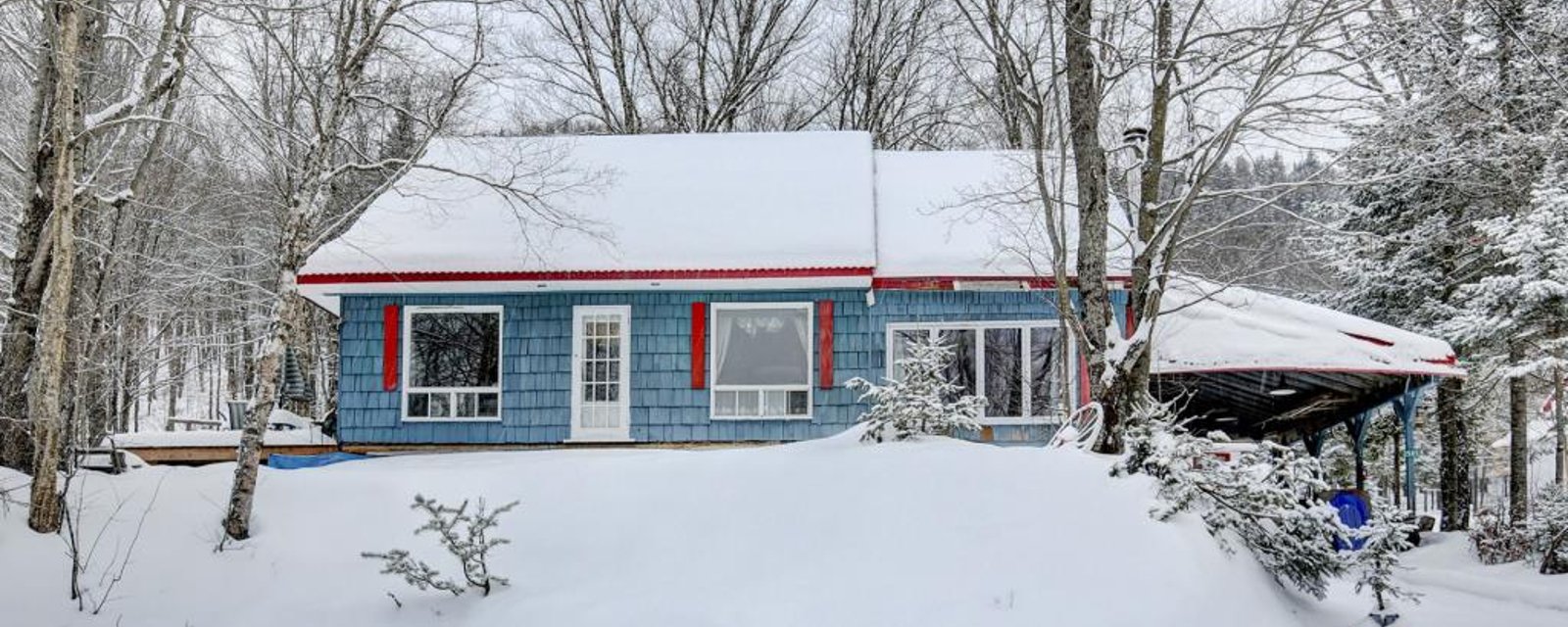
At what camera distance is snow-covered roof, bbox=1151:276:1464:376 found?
36.1 feet

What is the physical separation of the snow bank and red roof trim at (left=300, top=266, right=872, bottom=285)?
3638 millimetres

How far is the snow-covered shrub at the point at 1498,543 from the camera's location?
963cm

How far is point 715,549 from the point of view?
6.14m

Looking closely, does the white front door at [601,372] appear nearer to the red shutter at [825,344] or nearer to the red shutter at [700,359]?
the red shutter at [700,359]

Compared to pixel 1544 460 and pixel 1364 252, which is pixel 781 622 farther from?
pixel 1544 460

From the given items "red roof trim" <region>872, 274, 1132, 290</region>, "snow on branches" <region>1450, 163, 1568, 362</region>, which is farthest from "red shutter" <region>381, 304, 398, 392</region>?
"snow on branches" <region>1450, 163, 1568, 362</region>

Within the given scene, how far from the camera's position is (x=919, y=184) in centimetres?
1343

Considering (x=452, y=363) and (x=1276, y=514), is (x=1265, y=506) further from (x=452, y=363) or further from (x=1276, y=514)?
(x=452, y=363)

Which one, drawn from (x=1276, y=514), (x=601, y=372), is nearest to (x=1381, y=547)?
(x=1276, y=514)

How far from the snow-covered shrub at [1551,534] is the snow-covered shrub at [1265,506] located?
3.88 meters

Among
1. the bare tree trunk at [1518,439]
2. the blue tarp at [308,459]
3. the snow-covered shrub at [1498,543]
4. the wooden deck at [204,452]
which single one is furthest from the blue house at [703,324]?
the bare tree trunk at [1518,439]

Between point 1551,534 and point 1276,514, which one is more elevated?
point 1276,514

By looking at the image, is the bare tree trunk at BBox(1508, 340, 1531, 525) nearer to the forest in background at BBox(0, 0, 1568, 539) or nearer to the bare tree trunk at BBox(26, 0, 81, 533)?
the forest in background at BBox(0, 0, 1568, 539)

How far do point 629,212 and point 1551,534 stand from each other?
31.4 feet
